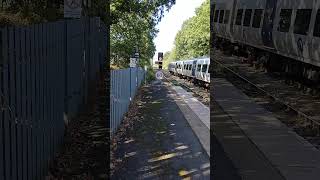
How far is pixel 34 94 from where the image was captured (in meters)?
6.79

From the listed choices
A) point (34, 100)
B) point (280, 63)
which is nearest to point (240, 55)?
point (280, 63)

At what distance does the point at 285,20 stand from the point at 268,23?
249 cm

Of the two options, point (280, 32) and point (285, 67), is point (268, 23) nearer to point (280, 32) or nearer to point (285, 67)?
point (280, 32)

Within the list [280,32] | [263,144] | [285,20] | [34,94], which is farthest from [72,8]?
[280,32]

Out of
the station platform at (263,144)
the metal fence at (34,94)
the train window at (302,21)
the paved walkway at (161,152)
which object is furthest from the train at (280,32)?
the metal fence at (34,94)

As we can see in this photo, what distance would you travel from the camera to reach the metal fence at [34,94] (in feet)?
17.7

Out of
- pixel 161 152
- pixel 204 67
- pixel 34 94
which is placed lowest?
pixel 161 152

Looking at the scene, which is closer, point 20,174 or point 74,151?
point 20,174

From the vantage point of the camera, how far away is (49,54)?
7.93 metres

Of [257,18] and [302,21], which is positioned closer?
[302,21]

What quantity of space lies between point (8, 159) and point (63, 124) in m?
3.95

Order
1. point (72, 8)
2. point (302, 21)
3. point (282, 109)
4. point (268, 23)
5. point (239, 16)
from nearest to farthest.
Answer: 1. point (72, 8)
2. point (282, 109)
3. point (302, 21)
4. point (268, 23)
5. point (239, 16)

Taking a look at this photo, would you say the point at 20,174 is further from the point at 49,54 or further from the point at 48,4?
the point at 48,4

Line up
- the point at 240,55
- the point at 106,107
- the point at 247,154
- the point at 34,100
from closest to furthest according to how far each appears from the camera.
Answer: the point at 34,100 < the point at 247,154 < the point at 106,107 < the point at 240,55
